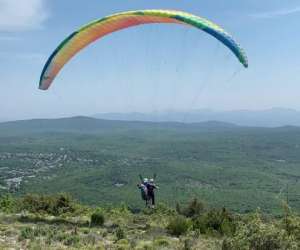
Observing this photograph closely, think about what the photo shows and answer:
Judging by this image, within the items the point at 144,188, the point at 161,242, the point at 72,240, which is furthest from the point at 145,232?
the point at 144,188

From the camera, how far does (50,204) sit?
24.2 m

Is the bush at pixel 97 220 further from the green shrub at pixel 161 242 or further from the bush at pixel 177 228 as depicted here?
the green shrub at pixel 161 242

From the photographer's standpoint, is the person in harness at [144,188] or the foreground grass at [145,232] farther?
the person in harness at [144,188]

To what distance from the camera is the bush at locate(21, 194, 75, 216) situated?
77.5 ft

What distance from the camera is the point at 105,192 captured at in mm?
147500

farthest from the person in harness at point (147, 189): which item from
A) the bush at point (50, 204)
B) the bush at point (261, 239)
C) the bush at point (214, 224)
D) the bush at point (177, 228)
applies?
the bush at point (261, 239)

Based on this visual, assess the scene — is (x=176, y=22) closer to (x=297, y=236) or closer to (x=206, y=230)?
(x=206, y=230)

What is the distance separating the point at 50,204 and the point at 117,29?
9742mm

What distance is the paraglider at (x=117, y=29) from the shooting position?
18.5 meters

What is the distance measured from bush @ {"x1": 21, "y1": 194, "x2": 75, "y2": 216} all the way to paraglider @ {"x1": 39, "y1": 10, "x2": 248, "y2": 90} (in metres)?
6.26

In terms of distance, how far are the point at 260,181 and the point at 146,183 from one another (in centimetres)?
15884

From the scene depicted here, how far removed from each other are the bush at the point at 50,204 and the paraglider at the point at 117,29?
20.5 ft

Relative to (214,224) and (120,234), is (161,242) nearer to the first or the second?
(120,234)

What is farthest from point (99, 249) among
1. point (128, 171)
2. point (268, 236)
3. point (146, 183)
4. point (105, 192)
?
point (128, 171)
